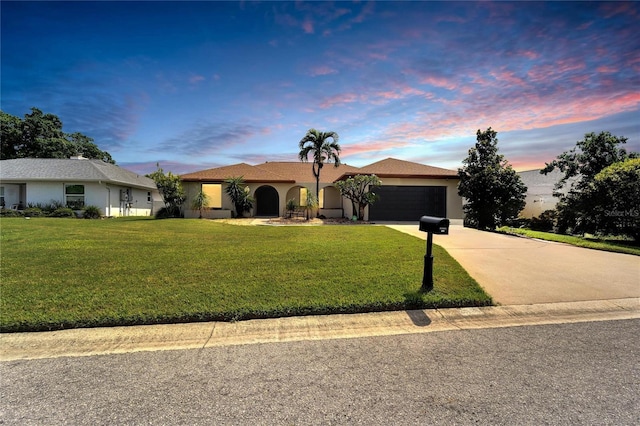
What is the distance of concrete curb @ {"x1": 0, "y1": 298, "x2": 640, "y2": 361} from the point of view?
318 cm

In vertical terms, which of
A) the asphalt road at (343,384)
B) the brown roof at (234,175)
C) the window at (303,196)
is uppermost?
the brown roof at (234,175)

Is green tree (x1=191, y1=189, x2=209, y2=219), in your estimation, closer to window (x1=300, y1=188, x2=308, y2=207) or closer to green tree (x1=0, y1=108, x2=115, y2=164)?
window (x1=300, y1=188, x2=308, y2=207)

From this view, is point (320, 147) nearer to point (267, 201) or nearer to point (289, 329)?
point (267, 201)

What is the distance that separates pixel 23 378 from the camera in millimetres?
2604

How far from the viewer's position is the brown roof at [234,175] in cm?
2064

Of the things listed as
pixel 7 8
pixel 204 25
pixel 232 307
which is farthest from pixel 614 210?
pixel 7 8

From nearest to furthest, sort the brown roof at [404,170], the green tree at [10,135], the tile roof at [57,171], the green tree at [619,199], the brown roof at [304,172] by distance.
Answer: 1. the green tree at [619,199]
2. the brown roof at [404,170]
3. the brown roof at [304,172]
4. the tile roof at [57,171]
5. the green tree at [10,135]

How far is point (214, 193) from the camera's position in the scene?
22125mm

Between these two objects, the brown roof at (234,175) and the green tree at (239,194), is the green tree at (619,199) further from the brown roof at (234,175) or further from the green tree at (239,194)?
the green tree at (239,194)

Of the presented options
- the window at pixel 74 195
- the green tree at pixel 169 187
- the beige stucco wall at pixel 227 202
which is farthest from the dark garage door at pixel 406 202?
the window at pixel 74 195

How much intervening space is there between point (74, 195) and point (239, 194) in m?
10.8

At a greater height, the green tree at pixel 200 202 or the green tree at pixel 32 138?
the green tree at pixel 32 138

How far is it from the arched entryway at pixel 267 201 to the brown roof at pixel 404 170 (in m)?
7.65

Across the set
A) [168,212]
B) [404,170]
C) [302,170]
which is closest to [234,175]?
[168,212]
